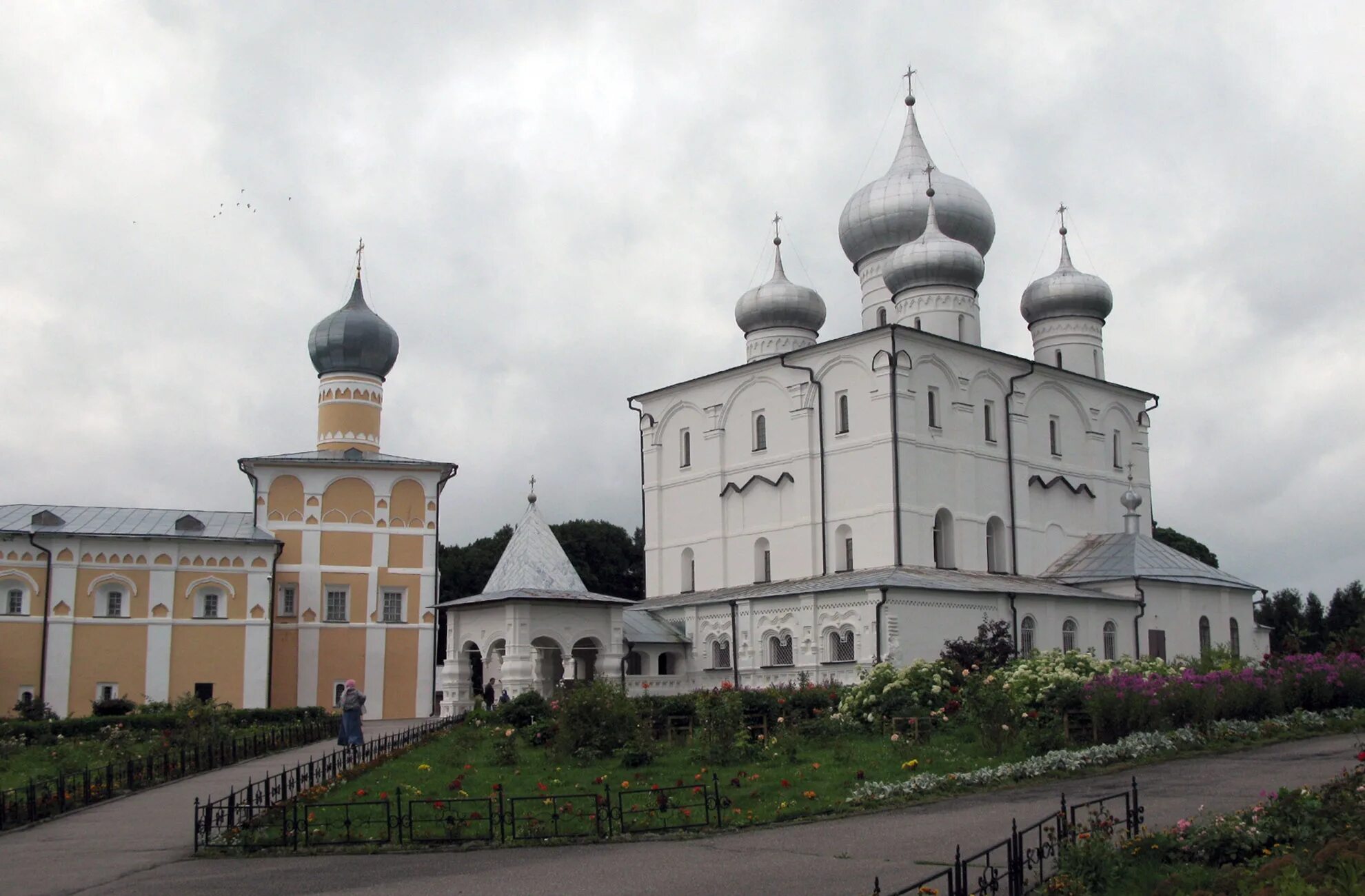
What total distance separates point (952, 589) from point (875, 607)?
1.87 m

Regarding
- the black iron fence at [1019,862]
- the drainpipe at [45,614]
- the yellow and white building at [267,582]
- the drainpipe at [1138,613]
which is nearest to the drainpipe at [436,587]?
the yellow and white building at [267,582]

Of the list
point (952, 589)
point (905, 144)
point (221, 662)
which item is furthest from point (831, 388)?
point (221, 662)

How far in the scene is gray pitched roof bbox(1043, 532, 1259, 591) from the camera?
31125 mm

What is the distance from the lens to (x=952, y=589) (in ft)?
89.0

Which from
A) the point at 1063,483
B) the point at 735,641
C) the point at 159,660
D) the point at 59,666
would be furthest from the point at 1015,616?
the point at 59,666

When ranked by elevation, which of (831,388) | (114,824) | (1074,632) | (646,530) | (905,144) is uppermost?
(905,144)

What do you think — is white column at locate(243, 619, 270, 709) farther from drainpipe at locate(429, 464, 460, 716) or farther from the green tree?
the green tree

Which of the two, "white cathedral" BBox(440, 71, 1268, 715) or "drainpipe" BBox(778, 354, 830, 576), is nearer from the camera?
"white cathedral" BBox(440, 71, 1268, 715)

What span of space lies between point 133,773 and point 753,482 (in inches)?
729

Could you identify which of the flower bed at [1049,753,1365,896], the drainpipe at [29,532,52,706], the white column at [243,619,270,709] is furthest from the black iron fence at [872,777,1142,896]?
the drainpipe at [29,532,52,706]

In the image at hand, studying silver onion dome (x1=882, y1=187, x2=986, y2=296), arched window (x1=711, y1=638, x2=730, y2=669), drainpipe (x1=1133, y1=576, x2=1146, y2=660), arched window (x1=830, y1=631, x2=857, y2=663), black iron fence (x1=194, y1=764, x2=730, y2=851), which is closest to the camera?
black iron fence (x1=194, y1=764, x2=730, y2=851)

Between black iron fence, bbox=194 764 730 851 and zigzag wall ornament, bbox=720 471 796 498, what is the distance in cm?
1919

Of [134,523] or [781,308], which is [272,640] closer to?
[134,523]

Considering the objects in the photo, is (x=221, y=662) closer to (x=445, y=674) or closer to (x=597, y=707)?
(x=445, y=674)
